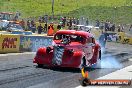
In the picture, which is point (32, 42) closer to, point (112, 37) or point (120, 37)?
point (112, 37)

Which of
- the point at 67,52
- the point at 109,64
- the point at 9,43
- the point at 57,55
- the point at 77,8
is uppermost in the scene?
the point at 77,8

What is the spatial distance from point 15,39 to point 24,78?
12537 mm

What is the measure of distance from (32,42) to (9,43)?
2.86 metres

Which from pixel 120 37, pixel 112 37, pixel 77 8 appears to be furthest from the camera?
pixel 77 8

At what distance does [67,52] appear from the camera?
53.0 feet

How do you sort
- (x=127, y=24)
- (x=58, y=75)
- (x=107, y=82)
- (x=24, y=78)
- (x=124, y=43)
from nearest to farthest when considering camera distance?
(x=107, y=82)
(x=24, y=78)
(x=58, y=75)
(x=124, y=43)
(x=127, y=24)

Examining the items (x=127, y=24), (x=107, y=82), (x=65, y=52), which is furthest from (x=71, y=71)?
(x=127, y=24)

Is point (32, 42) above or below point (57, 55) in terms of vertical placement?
below

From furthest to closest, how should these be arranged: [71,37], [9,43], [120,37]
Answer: [120,37], [9,43], [71,37]

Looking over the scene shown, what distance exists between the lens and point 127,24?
66.1 meters

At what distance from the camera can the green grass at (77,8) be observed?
72.4m

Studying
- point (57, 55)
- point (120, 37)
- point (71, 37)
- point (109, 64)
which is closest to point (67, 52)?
point (57, 55)

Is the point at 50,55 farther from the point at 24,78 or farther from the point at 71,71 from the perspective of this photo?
the point at 24,78

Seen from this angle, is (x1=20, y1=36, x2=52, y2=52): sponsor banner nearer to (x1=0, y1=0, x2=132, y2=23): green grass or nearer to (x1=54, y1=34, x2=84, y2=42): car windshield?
(x1=54, y1=34, x2=84, y2=42): car windshield
